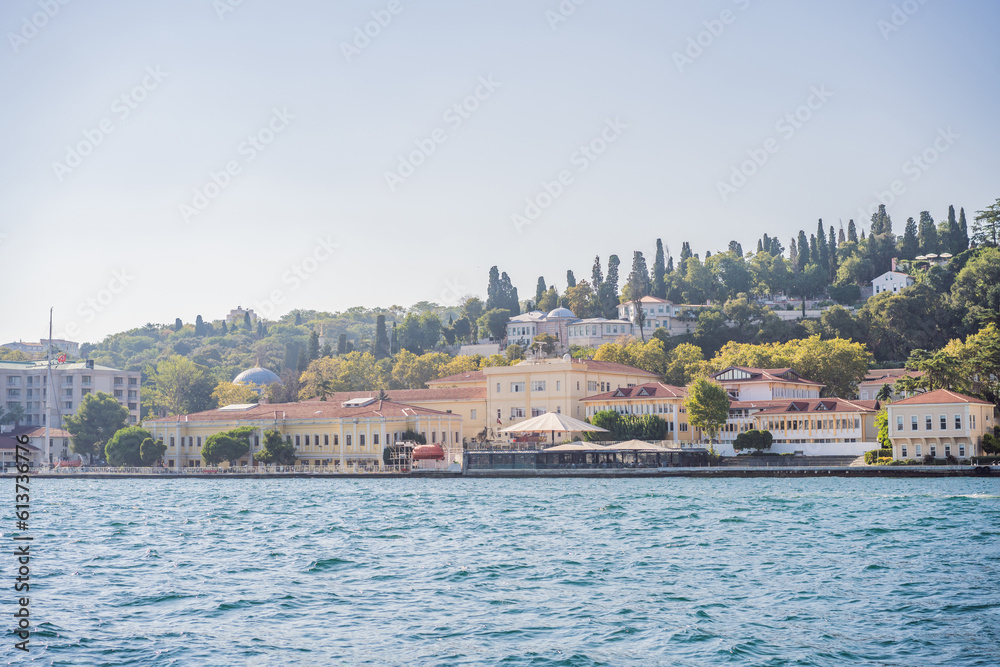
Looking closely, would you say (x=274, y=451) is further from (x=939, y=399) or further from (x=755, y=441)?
(x=939, y=399)

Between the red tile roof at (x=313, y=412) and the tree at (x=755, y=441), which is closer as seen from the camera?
the tree at (x=755, y=441)

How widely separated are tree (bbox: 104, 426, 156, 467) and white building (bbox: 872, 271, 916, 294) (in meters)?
78.9

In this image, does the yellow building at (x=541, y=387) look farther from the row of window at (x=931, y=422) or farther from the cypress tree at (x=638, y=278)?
the cypress tree at (x=638, y=278)

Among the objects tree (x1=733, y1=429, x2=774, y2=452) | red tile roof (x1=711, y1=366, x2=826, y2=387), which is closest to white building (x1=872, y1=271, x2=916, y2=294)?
red tile roof (x1=711, y1=366, x2=826, y2=387)

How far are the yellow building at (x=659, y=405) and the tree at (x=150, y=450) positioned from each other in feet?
109

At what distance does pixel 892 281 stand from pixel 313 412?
231 feet

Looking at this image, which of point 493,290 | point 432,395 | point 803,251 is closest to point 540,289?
point 493,290

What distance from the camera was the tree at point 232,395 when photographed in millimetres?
110188

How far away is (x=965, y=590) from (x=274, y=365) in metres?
150

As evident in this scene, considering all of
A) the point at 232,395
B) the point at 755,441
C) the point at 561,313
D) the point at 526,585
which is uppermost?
the point at 561,313

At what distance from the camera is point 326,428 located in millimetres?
79875

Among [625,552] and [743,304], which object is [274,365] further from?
[625,552]

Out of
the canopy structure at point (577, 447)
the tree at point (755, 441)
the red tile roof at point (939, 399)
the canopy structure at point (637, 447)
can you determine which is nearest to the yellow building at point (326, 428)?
the canopy structure at point (577, 447)

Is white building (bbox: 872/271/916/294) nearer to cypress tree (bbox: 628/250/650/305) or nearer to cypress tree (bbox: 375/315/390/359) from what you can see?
cypress tree (bbox: 628/250/650/305)
